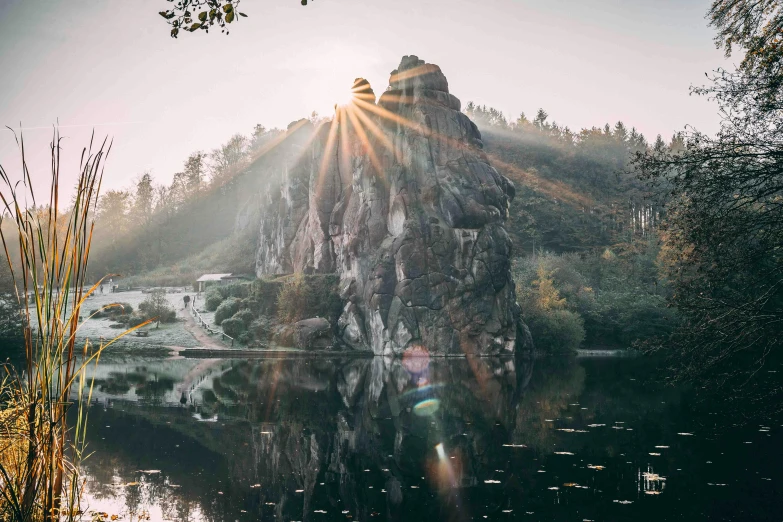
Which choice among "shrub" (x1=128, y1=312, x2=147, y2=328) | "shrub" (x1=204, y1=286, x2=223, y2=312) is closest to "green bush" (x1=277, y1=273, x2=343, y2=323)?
"shrub" (x1=204, y1=286, x2=223, y2=312)

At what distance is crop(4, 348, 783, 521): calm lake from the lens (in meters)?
11.3

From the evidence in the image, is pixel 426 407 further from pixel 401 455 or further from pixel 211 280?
pixel 211 280

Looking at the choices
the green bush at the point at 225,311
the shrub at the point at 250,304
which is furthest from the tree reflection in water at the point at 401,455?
the shrub at the point at 250,304

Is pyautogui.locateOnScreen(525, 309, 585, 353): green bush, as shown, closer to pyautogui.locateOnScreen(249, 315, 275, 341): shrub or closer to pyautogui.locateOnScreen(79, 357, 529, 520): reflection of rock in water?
pyautogui.locateOnScreen(249, 315, 275, 341): shrub

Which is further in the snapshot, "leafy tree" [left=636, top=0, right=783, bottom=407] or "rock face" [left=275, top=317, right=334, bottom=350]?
"rock face" [left=275, top=317, right=334, bottom=350]

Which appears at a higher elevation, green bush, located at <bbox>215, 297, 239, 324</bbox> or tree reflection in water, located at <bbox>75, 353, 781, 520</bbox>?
green bush, located at <bbox>215, 297, 239, 324</bbox>

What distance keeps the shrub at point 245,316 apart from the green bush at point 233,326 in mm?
550

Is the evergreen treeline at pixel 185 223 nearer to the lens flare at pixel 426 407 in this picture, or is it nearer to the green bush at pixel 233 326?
the green bush at pixel 233 326

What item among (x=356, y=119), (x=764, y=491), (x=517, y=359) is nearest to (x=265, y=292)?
(x=356, y=119)

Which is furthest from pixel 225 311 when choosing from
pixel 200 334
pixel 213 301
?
pixel 213 301

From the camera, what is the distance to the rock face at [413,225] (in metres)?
54.9

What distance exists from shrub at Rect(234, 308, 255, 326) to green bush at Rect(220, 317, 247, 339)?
55cm

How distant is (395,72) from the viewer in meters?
66.7

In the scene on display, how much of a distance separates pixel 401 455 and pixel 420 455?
464mm
